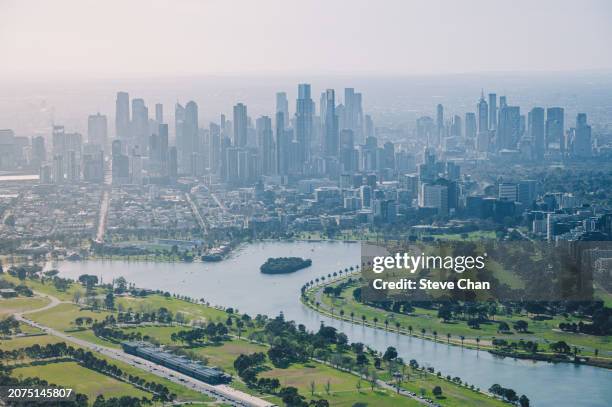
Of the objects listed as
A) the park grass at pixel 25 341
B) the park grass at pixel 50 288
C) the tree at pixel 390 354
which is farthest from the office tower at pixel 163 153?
the tree at pixel 390 354

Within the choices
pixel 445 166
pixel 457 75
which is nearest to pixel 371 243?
pixel 445 166

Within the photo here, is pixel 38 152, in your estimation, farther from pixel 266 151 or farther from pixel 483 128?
pixel 483 128

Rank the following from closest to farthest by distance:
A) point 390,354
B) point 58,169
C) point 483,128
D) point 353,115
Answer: point 390,354, point 58,169, point 483,128, point 353,115

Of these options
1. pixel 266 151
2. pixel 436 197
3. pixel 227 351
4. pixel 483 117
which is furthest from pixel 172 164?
pixel 227 351

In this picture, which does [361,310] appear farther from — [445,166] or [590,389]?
[445,166]

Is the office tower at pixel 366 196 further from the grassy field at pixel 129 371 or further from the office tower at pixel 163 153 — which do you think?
the grassy field at pixel 129 371

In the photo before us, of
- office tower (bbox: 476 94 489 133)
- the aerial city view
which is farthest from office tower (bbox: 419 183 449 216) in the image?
office tower (bbox: 476 94 489 133)

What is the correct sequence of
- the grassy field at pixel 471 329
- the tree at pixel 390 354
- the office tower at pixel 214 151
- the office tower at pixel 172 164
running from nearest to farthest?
the tree at pixel 390 354 → the grassy field at pixel 471 329 → the office tower at pixel 172 164 → the office tower at pixel 214 151
